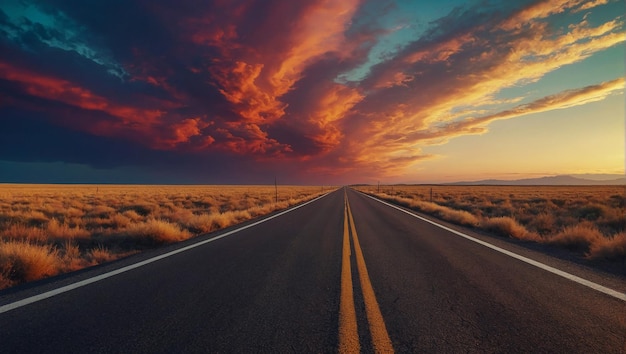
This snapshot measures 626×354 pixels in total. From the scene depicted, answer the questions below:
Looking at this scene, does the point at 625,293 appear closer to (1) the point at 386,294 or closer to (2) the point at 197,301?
(1) the point at 386,294

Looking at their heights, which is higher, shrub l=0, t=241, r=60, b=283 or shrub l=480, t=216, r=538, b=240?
shrub l=0, t=241, r=60, b=283

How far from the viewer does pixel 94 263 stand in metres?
6.60

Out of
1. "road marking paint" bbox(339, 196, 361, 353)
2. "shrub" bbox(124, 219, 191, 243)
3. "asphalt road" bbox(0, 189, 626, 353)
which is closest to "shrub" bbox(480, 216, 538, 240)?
"asphalt road" bbox(0, 189, 626, 353)

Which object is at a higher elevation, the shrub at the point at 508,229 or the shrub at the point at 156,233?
the shrub at the point at 156,233

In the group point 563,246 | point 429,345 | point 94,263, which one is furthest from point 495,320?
point 94,263

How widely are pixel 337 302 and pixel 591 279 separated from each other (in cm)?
462

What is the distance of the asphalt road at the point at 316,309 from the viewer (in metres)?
2.99

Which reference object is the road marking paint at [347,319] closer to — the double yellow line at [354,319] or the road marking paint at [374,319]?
the double yellow line at [354,319]

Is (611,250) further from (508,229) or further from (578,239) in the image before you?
(508,229)

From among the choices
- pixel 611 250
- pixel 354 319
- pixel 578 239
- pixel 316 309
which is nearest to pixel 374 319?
pixel 354 319

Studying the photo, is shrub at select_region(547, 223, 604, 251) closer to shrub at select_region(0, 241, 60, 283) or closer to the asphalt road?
the asphalt road

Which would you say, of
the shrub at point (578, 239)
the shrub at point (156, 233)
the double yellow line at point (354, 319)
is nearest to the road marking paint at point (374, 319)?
the double yellow line at point (354, 319)

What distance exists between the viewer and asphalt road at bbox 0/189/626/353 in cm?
299

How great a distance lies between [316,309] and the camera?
379cm
